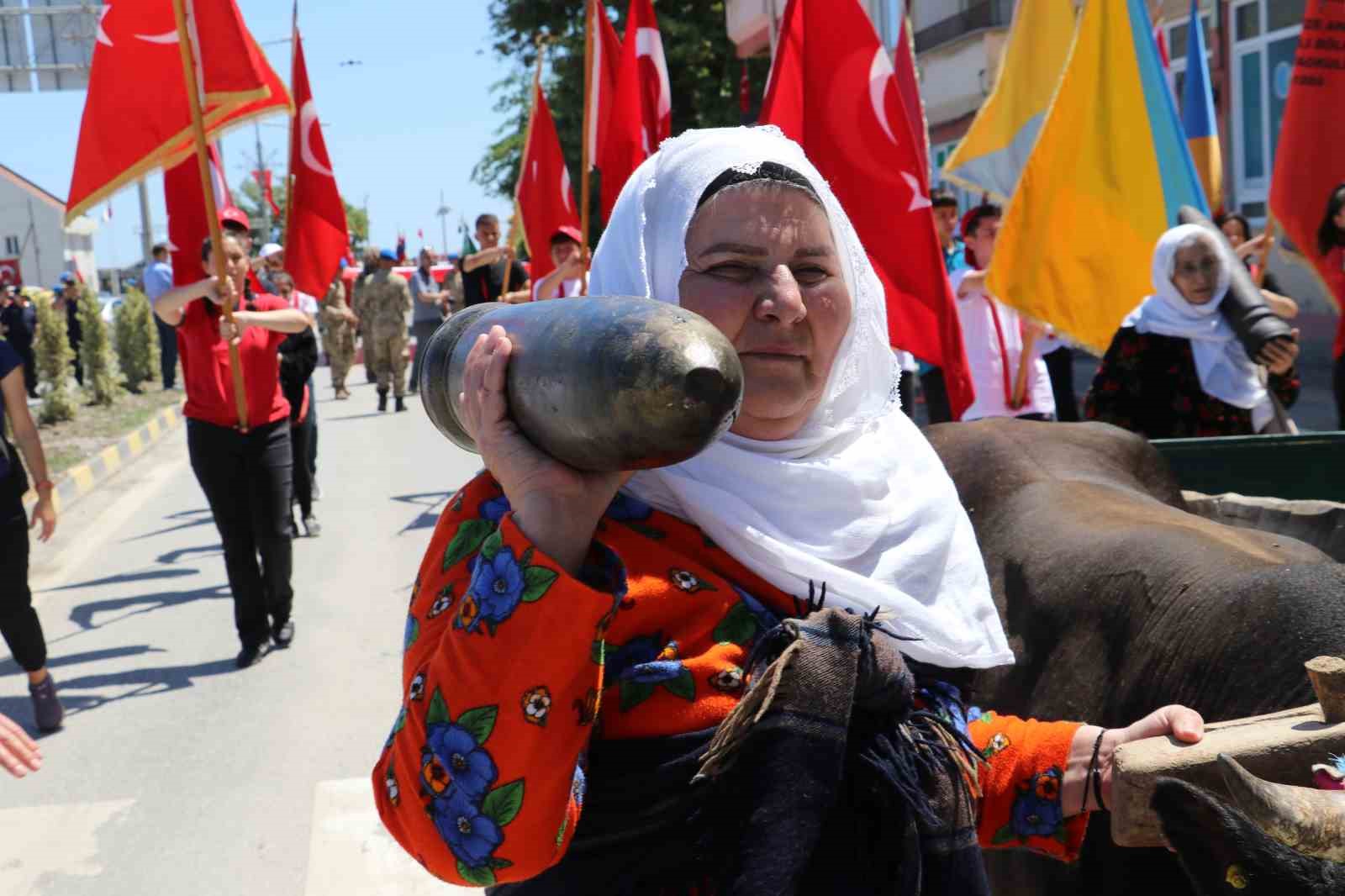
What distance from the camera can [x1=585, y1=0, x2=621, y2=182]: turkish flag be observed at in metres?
8.80

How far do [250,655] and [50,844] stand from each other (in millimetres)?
1930

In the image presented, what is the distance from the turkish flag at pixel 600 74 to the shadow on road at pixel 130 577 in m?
3.60

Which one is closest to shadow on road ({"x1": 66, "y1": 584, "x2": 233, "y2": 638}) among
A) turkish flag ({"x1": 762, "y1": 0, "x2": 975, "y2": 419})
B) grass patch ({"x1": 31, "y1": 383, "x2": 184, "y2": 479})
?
turkish flag ({"x1": 762, "y1": 0, "x2": 975, "y2": 419})

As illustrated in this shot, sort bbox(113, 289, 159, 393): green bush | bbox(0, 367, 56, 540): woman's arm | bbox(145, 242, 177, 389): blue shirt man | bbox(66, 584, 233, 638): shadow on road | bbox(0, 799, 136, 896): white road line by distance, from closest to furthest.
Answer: bbox(0, 799, 136, 896): white road line < bbox(0, 367, 56, 540): woman's arm < bbox(145, 242, 177, 389): blue shirt man < bbox(66, 584, 233, 638): shadow on road < bbox(113, 289, 159, 393): green bush

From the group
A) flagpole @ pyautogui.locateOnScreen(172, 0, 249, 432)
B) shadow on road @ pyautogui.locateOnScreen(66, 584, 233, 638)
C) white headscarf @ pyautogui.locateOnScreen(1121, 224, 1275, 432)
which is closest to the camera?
white headscarf @ pyautogui.locateOnScreen(1121, 224, 1275, 432)

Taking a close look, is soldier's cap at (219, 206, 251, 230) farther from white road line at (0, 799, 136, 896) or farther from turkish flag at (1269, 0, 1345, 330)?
turkish flag at (1269, 0, 1345, 330)

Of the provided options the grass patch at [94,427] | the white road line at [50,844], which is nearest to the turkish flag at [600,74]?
the white road line at [50,844]

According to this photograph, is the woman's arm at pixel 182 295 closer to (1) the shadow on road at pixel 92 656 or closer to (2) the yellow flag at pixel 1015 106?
(1) the shadow on road at pixel 92 656

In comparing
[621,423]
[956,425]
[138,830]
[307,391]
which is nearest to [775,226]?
[621,423]

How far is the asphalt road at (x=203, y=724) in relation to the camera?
14.3 feet

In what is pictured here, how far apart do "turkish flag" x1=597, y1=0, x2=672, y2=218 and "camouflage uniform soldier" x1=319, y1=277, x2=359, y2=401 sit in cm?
1075

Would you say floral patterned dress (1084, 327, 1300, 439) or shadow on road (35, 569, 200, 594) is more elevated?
floral patterned dress (1084, 327, 1300, 439)

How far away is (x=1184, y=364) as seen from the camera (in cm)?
535

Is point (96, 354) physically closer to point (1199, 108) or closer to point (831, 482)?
Result: point (1199, 108)
